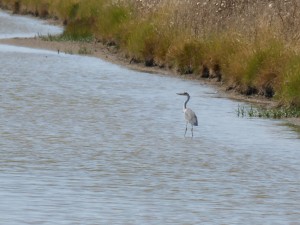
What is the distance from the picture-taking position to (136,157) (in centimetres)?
1399

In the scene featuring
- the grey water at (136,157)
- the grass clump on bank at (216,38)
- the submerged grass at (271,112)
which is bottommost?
the grey water at (136,157)

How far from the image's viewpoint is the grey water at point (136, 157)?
1063cm

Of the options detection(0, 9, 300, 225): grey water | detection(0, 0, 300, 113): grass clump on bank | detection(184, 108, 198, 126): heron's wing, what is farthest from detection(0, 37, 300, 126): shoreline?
detection(184, 108, 198, 126): heron's wing

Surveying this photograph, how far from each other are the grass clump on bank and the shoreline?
15cm

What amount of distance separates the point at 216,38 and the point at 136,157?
9.49 m

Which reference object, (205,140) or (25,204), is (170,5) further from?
(25,204)

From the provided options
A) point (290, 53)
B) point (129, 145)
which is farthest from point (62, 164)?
point (290, 53)

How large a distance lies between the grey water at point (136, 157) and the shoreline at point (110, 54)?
343 mm

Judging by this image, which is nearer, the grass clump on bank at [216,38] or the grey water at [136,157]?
the grey water at [136,157]

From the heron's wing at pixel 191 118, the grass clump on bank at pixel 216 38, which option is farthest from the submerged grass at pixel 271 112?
the heron's wing at pixel 191 118

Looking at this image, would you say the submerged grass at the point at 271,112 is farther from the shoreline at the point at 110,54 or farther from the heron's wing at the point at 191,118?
the heron's wing at the point at 191,118

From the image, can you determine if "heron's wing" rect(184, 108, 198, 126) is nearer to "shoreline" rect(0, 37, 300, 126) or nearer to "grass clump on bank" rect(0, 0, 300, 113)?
"shoreline" rect(0, 37, 300, 126)

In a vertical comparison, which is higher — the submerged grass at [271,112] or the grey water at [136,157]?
the submerged grass at [271,112]

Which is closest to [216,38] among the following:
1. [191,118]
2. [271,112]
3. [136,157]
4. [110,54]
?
[271,112]
